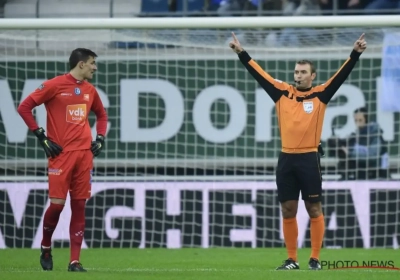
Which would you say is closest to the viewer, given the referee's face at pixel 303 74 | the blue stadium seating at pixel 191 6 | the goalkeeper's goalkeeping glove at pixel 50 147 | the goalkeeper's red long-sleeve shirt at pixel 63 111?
the goalkeeper's goalkeeping glove at pixel 50 147

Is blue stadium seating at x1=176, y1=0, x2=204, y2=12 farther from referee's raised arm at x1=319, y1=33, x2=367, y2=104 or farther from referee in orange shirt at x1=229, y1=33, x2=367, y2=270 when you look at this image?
referee's raised arm at x1=319, y1=33, x2=367, y2=104

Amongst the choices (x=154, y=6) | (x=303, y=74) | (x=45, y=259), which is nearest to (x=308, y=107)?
(x=303, y=74)

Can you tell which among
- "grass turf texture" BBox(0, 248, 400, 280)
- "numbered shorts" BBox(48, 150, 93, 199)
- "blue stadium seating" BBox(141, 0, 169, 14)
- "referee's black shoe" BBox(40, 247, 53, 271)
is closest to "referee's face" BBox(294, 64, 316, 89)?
"grass turf texture" BBox(0, 248, 400, 280)

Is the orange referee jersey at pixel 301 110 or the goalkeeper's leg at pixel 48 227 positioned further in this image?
the orange referee jersey at pixel 301 110

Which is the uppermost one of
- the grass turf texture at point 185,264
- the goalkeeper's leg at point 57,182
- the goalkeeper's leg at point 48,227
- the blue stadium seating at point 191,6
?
the blue stadium seating at point 191,6

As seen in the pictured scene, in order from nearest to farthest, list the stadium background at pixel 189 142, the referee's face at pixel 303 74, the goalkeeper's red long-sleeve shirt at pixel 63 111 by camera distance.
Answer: the goalkeeper's red long-sleeve shirt at pixel 63 111 < the referee's face at pixel 303 74 < the stadium background at pixel 189 142

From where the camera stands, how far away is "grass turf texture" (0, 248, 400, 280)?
820cm

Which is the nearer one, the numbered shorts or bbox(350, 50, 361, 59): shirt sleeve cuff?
the numbered shorts

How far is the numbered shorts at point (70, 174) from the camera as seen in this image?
8.58m

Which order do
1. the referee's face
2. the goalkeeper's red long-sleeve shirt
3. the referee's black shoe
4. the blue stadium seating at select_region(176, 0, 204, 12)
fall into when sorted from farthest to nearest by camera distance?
the blue stadium seating at select_region(176, 0, 204, 12), the referee's face, the referee's black shoe, the goalkeeper's red long-sleeve shirt

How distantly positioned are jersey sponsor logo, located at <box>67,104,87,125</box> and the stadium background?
4.31m

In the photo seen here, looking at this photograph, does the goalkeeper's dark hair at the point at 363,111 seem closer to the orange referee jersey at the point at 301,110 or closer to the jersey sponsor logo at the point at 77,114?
the orange referee jersey at the point at 301,110

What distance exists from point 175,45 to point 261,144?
1.72 metres

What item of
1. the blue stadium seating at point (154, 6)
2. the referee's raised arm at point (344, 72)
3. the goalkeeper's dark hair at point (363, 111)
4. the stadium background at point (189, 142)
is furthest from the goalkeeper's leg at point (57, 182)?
the blue stadium seating at point (154, 6)
